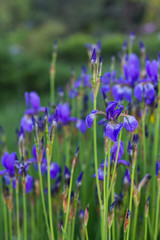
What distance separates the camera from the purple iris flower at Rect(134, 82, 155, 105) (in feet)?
5.49

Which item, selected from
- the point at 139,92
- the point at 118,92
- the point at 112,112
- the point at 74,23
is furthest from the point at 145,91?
the point at 74,23

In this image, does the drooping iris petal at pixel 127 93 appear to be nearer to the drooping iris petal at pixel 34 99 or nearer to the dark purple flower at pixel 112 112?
the drooping iris petal at pixel 34 99

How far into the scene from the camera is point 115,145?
54.2 inches

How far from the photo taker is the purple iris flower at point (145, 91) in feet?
5.49

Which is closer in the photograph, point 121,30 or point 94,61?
point 94,61

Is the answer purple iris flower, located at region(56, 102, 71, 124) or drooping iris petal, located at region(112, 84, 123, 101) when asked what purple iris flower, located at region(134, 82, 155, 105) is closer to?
drooping iris petal, located at region(112, 84, 123, 101)

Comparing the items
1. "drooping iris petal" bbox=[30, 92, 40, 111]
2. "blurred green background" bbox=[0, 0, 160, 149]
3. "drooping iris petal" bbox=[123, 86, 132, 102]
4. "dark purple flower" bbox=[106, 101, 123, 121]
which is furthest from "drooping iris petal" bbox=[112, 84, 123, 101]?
"blurred green background" bbox=[0, 0, 160, 149]

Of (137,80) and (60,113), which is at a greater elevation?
(137,80)

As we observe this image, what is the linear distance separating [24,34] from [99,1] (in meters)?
7.06

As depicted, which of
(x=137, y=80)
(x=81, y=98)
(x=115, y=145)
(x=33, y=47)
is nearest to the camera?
(x=115, y=145)

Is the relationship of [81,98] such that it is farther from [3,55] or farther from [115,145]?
[3,55]

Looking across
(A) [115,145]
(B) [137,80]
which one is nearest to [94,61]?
(A) [115,145]

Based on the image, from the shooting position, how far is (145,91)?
1.68m

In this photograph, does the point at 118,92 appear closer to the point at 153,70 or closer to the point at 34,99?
the point at 153,70
